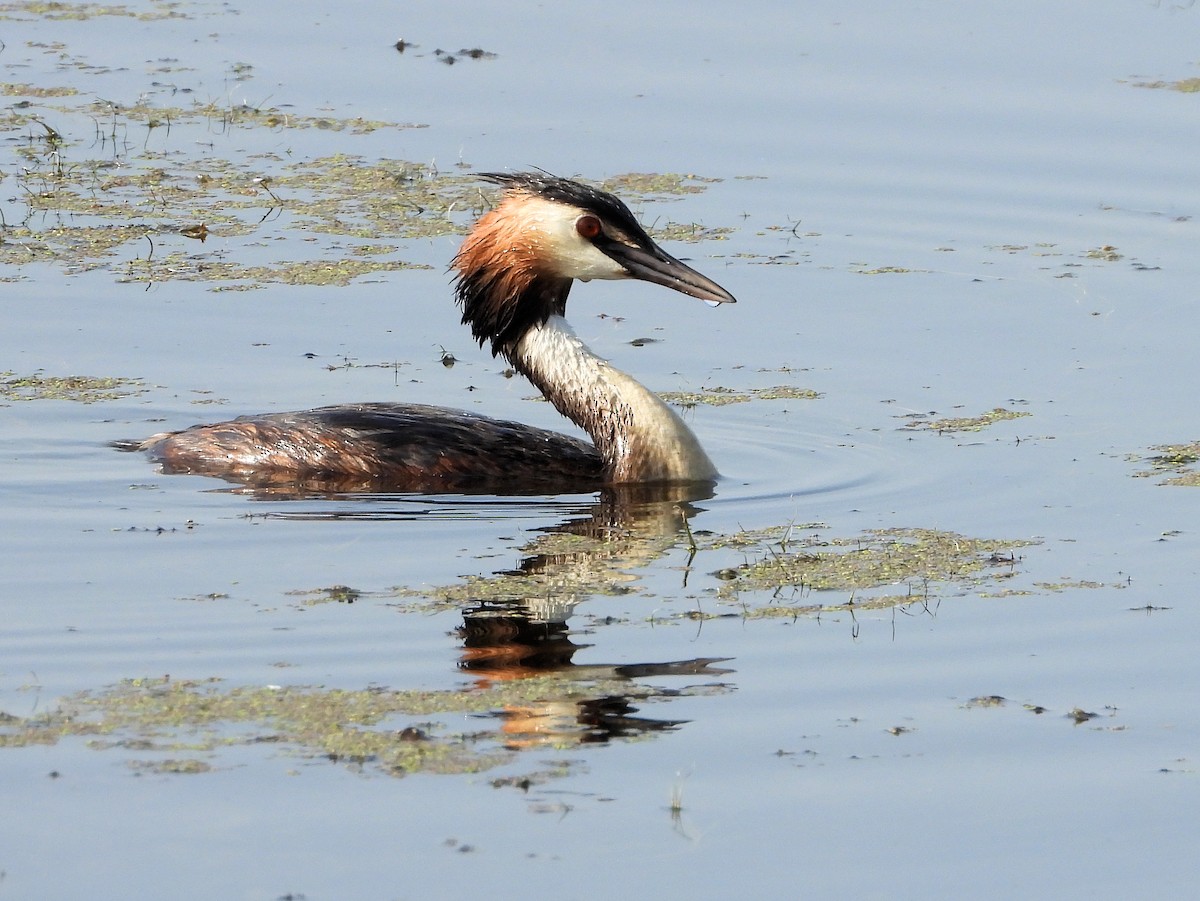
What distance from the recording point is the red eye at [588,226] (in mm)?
10172

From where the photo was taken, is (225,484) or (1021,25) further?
(1021,25)

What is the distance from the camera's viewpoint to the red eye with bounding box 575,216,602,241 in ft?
33.4

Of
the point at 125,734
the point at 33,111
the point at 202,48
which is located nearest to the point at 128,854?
the point at 125,734

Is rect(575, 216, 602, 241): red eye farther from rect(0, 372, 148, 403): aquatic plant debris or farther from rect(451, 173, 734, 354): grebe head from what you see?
rect(0, 372, 148, 403): aquatic plant debris

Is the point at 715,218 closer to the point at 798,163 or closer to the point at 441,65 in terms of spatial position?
the point at 798,163

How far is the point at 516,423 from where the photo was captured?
10508 millimetres

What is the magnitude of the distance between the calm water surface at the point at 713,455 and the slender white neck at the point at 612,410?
270 millimetres

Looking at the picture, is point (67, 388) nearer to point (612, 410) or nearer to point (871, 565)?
point (612, 410)

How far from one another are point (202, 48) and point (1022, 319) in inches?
342

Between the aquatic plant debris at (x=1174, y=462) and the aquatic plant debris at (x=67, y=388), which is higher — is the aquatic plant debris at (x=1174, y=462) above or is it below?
above

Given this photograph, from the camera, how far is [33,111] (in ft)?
54.3

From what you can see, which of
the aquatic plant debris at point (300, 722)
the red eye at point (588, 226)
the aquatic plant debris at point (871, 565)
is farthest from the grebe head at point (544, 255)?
the aquatic plant debris at point (300, 722)

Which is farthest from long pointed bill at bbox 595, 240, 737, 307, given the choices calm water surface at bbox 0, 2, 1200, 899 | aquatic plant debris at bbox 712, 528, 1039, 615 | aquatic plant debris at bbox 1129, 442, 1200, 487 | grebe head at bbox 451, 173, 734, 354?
aquatic plant debris at bbox 1129, 442, 1200, 487

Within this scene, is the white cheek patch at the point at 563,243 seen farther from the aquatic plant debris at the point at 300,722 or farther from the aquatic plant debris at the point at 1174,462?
the aquatic plant debris at the point at 300,722
